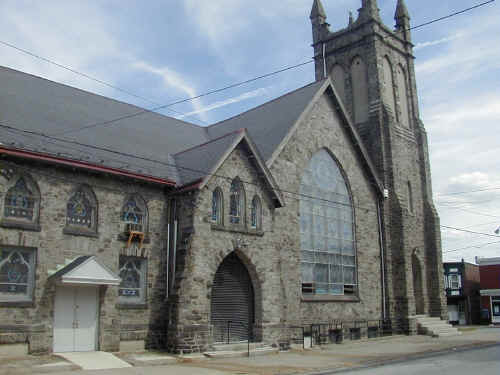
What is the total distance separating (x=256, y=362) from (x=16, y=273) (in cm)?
727

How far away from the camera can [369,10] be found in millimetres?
31578

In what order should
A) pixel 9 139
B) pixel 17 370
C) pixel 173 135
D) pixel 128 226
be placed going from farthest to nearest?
pixel 173 135 → pixel 128 226 → pixel 9 139 → pixel 17 370

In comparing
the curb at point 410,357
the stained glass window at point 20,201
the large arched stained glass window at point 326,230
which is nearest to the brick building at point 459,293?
the large arched stained glass window at point 326,230

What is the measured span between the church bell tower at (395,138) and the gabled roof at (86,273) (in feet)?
52.5

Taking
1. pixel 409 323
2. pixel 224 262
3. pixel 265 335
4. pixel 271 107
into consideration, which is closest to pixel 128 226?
pixel 224 262

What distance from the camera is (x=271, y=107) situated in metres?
27.9

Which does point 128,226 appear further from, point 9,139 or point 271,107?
point 271,107

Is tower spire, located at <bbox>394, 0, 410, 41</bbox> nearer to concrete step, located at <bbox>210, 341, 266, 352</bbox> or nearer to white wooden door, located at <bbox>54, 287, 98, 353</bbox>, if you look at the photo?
concrete step, located at <bbox>210, 341, 266, 352</bbox>

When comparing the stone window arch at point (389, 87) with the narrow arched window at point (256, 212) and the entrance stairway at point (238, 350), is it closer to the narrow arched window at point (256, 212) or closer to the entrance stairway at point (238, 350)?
the narrow arched window at point (256, 212)

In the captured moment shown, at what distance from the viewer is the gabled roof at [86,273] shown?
51.9 feet

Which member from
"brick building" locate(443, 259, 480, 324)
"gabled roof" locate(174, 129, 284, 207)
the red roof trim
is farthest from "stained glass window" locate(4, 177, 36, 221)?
"brick building" locate(443, 259, 480, 324)

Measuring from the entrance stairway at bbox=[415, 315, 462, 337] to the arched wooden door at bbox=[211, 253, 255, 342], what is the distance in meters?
11.9

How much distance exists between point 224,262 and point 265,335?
9.66ft

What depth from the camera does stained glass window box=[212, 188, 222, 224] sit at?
19281mm
